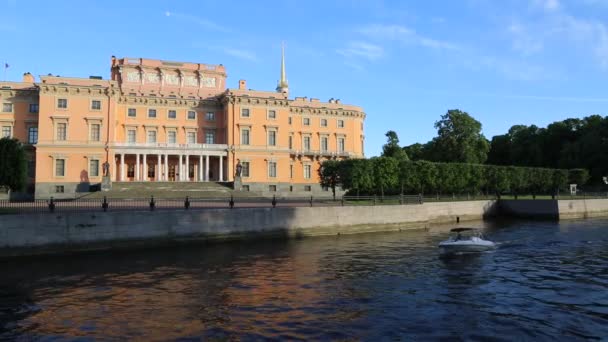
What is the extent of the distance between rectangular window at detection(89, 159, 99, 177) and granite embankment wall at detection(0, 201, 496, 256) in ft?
109

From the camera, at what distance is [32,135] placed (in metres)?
57.3

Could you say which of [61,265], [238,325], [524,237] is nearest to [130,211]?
[61,265]

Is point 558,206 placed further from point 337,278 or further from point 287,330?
point 287,330

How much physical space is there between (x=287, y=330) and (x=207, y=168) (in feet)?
167

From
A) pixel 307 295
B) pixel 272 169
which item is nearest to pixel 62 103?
pixel 272 169

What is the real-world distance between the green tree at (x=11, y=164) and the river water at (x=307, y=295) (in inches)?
420

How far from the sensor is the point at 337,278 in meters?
18.4

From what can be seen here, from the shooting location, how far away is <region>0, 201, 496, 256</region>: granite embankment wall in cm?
2412

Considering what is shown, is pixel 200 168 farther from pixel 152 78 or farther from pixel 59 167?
pixel 59 167

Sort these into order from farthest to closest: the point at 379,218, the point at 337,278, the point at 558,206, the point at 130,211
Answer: the point at 558,206 < the point at 379,218 < the point at 130,211 < the point at 337,278

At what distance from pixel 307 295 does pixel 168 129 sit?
52641 mm

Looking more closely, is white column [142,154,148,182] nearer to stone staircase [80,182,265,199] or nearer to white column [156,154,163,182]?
white column [156,154,163,182]

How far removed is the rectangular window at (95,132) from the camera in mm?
57156

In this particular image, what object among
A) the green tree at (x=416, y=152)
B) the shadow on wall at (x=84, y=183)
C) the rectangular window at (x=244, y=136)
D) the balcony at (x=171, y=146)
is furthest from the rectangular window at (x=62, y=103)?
the green tree at (x=416, y=152)
